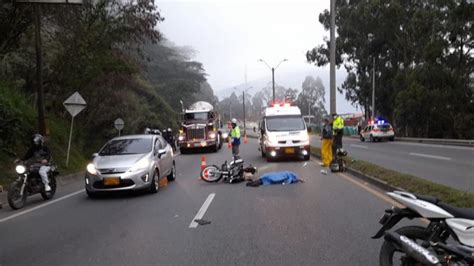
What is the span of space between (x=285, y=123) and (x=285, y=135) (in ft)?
3.95

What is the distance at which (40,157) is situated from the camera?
11.6 metres

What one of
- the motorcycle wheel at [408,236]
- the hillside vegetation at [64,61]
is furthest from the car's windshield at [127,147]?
the motorcycle wheel at [408,236]

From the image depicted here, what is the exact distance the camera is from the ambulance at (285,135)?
20.0 meters

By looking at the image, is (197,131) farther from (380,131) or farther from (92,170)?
(92,170)

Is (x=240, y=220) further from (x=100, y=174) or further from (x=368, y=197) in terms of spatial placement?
(x=100, y=174)

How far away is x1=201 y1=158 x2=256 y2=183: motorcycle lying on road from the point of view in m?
13.6

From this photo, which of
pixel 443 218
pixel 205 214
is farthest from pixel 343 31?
pixel 443 218

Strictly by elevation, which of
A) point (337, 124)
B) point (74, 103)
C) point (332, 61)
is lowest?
point (337, 124)

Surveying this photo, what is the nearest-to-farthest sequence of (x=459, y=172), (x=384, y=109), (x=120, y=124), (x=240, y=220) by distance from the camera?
1. (x=240, y=220)
2. (x=459, y=172)
3. (x=120, y=124)
4. (x=384, y=109)

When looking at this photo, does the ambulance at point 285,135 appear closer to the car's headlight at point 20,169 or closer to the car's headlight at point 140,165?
the car's headlight at point 140,165

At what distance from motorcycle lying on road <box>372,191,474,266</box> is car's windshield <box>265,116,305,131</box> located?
16.1 m

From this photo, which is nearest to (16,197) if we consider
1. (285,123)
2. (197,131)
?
(285,123)

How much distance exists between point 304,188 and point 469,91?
32.0 meters

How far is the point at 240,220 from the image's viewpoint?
834 centimetres
